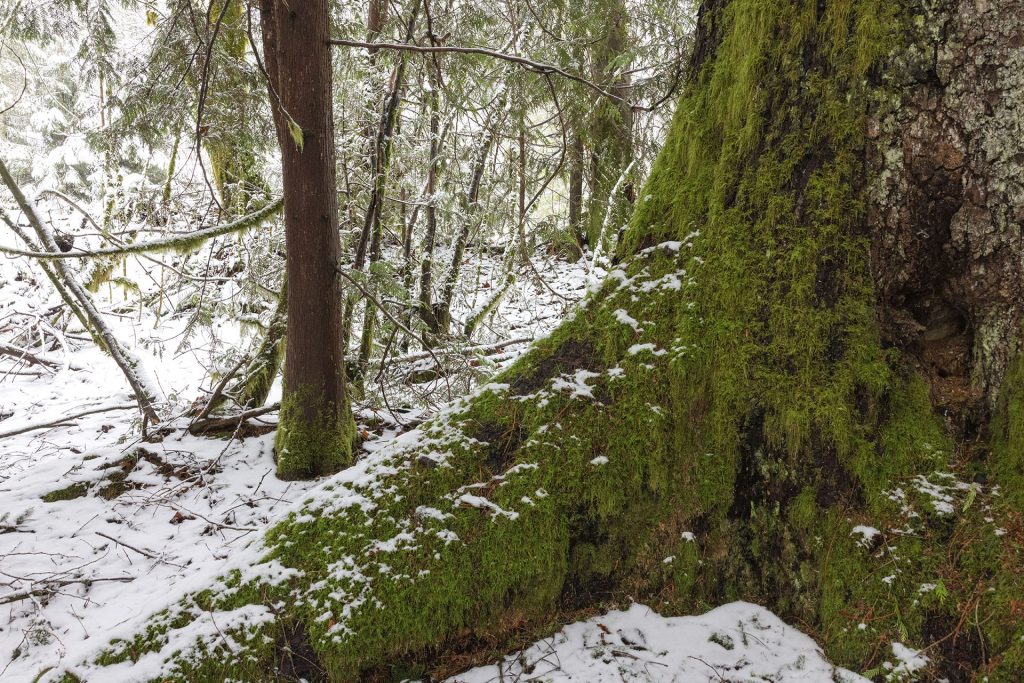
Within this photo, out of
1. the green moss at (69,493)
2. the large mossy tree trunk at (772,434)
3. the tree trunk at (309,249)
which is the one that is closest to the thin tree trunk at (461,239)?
the tree trunk at (309,249)

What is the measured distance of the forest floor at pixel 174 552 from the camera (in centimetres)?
175

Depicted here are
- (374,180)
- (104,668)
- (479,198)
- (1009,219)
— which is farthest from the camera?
(479,198)

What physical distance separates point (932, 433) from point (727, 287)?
0.80m

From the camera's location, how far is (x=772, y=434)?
1.88m

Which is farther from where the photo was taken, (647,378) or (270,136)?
(270,136)

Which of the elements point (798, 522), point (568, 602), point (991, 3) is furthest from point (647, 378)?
point (991, 3)

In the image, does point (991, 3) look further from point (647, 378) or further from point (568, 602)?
point (568, 602)

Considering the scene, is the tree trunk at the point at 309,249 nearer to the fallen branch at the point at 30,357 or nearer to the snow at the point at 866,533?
the snow at the point at 866,533

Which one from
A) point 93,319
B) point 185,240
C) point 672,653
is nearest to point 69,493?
point 93,319

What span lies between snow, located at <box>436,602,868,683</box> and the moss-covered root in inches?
87.8

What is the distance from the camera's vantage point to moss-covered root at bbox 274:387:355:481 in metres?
3.63

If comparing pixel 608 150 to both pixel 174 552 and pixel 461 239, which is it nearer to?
pixel 461 239

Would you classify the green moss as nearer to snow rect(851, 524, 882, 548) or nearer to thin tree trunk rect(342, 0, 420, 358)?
thin tree trunk rect(342, 0, 420, 358)

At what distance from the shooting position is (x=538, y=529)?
76.6 inches
